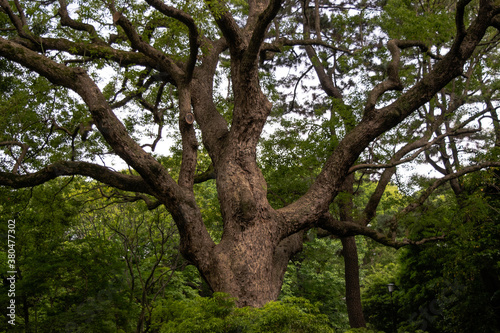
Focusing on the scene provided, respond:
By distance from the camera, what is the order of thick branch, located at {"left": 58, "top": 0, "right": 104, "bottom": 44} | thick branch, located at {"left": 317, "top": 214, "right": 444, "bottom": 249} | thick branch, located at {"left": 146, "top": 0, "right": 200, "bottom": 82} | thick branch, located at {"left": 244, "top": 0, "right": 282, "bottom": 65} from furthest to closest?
thick branch, located at {"left": 58, "top": 0, "right": 104, "bottom": 44}, thick branch, located at {"left": 317, "top": 214, "right": 444, "bottom": 249}, thick branch, located at {"left": 146, "top": 0, "right": 200, "bottom": 82}, thick branch, located at {"left": 244, "top": 0, "right": 282, "bottom": 65}

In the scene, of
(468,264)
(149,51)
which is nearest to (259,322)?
(149,51)

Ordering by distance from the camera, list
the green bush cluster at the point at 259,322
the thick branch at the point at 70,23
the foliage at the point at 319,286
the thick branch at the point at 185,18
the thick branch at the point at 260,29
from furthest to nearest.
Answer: the foliage at the point at 319,286 < the thick branch at the point at 70,23 < the thick branch at the point at 185,18 < the thick branch at the point at 260,29 < the green bush cluster at the point at 259,322

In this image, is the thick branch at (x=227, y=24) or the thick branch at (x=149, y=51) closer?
the thick branch at (x=227, y=24)

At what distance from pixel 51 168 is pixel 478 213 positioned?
22.0ft

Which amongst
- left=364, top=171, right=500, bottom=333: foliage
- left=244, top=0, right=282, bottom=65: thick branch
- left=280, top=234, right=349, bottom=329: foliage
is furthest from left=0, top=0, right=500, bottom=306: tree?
left=280, top=234, right=349, bottom=329: foliage

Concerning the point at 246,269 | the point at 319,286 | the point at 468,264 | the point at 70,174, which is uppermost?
the point at 70,174

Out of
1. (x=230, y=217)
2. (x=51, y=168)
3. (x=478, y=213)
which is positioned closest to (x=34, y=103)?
(x=51, y=168)

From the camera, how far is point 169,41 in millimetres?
6844

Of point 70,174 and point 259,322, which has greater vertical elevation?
point 70,174

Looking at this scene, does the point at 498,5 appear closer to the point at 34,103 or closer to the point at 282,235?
the point at 282,235

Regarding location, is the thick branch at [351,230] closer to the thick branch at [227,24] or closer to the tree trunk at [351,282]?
the tree trunk at [351,282]

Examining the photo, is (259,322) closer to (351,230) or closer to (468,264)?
(351,230)

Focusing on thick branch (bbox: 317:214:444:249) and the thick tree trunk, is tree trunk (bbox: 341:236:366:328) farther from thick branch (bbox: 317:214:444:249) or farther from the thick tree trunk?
the thick tree trunk

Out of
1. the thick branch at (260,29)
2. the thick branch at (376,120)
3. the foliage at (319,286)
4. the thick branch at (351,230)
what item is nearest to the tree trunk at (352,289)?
the thick branch at (351,230)
